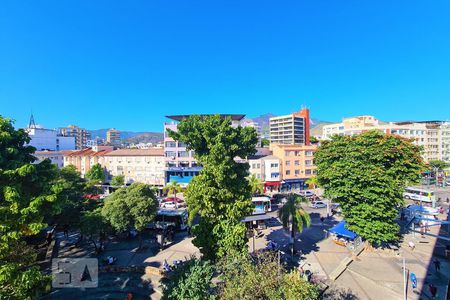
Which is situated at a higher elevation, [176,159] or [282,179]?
[176,159]

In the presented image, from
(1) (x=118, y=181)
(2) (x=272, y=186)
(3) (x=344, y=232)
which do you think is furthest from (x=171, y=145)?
(3) (x=344, y=232)

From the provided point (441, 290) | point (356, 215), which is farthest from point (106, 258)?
point (441, 290)

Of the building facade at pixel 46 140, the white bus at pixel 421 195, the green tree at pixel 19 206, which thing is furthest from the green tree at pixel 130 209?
the building facade at pixel 46 140

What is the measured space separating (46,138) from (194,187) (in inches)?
3994

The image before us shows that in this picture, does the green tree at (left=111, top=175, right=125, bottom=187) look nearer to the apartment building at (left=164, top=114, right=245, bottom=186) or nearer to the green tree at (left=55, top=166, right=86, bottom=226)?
the apartment building at (left=164, top=114, right=245, bottom=186)

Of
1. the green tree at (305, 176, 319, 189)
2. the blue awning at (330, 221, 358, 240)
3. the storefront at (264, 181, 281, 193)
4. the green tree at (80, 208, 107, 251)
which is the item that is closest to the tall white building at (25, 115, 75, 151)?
the green tree at (80, 208, 107, 251)

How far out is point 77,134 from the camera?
Result: 6442 inches

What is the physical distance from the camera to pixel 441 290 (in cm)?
1762

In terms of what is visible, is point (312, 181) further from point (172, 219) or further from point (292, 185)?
point (292, 185)

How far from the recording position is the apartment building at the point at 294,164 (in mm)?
55469

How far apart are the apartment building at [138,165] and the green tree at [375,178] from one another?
4469cm

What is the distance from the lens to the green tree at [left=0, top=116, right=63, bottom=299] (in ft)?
33.3

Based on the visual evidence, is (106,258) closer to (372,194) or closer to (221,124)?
(221,124)

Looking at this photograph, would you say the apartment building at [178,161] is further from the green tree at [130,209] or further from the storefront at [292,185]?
the green tree at [130,209]
